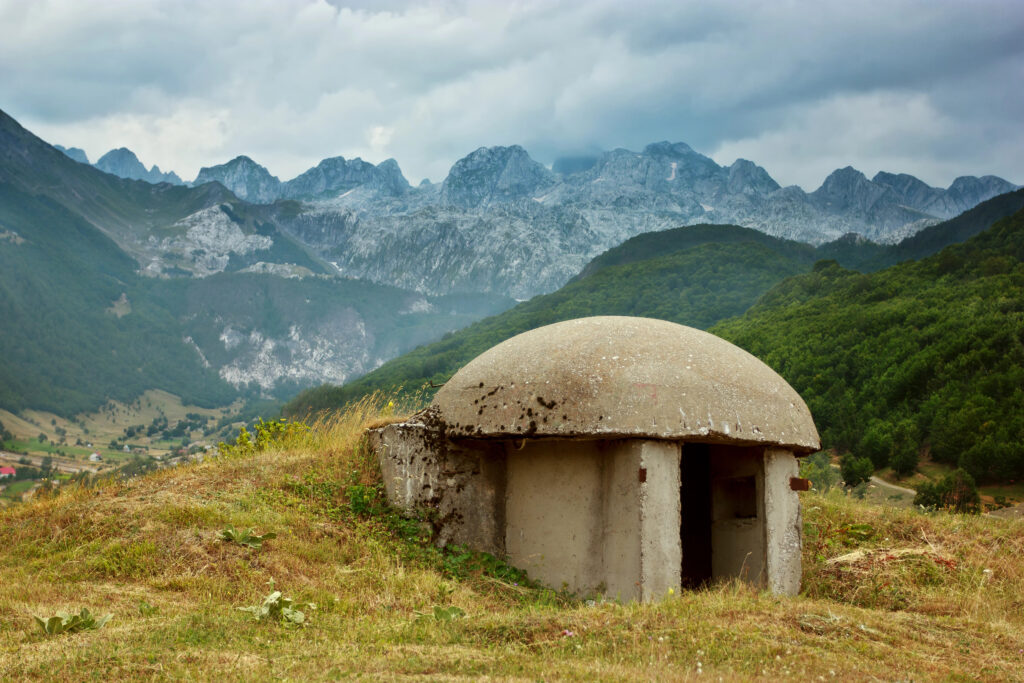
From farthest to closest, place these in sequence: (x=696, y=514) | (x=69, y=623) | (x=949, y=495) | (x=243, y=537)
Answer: (x=949, y=495) → (x=696, y=514) → (x=243, y=537) → (x=69, y=623)

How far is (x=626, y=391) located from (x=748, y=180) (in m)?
185

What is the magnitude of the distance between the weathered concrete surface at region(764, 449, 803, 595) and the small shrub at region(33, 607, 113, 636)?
6.12 meters

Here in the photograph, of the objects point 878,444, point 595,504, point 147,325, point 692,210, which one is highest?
point 692,210

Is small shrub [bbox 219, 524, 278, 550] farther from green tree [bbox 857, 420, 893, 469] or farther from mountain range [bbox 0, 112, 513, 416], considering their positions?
mountain range [bbox 0, 112, 513, 416]

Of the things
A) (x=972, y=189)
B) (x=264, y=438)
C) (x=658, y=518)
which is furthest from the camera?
(x=972, y=189)

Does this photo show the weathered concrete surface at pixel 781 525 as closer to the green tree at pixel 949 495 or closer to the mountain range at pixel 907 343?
the mountain range at pixel 907 343

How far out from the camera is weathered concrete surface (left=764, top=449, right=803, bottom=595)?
820 centimetres

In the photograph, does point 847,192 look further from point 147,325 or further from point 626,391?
point 626,391

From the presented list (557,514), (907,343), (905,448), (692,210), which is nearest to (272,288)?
(692,210)

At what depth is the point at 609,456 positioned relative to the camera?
815cm

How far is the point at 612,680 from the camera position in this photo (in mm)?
4750

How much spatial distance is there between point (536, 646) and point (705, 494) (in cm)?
509

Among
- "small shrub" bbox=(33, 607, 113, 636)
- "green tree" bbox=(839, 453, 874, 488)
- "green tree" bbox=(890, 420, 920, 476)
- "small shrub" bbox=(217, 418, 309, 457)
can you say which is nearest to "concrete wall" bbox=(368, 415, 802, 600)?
"small shrub" bbox=(217, 418, 309, 457)

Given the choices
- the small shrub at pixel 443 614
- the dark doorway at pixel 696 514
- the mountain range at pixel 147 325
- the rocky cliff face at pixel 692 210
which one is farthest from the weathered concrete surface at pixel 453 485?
the mountain range at pixel 147 325
